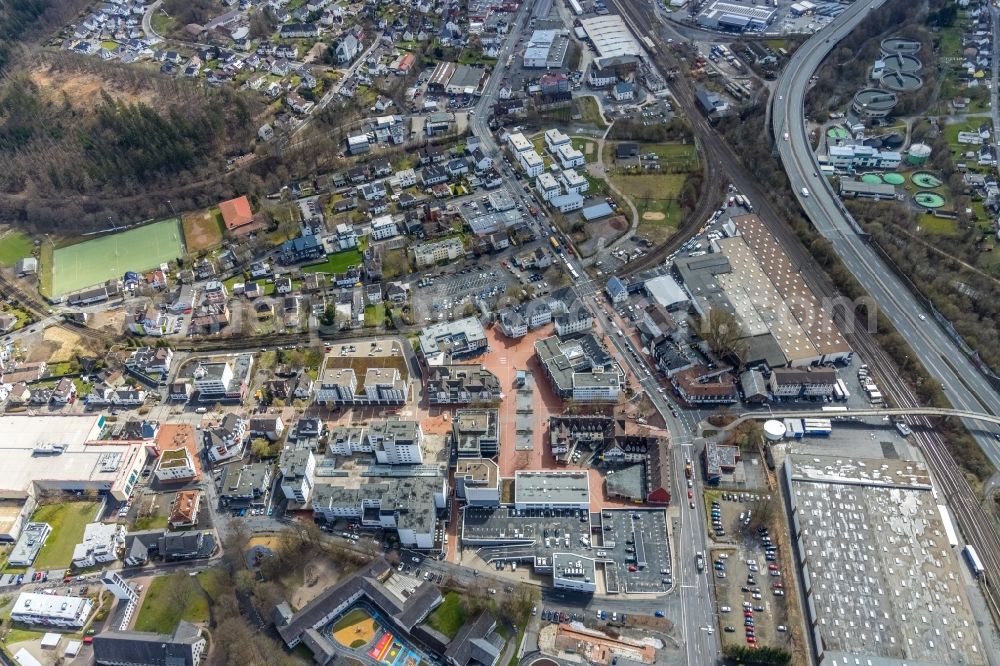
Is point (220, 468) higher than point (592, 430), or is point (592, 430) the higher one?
point (592, 430)

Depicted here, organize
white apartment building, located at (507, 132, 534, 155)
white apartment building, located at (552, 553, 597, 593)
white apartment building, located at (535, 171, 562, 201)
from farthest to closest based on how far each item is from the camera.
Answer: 1. white apartment building, located at (507, 132, 534, 155)
2. white apartment building, located at (535, 171, 562, 201)
3. white apartment building, located at (552, 553, 597, 593)

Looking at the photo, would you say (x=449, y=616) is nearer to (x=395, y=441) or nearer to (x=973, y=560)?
(x=395, y=441)

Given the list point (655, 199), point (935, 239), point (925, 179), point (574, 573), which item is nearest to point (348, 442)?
point (574, 573)

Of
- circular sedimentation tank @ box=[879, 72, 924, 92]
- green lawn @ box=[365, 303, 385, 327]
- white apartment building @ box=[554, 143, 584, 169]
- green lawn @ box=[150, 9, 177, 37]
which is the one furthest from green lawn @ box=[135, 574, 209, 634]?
circular sedimentation tank @ box=[879, 72, 924, 92]

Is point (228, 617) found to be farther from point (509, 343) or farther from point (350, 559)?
point (509, 343)

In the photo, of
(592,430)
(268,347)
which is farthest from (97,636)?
(592,430)

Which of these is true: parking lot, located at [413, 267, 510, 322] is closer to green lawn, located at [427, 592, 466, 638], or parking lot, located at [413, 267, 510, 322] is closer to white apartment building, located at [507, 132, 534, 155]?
white apartment building, located at [507, 132, 534, 155]
